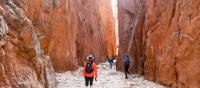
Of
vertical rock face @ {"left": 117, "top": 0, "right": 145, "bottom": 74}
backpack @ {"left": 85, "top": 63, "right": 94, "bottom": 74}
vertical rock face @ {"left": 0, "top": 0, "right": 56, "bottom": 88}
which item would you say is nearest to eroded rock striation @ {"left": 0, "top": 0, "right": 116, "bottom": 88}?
vertical rock face @ {"left": 0, "top": 0, "right": 56, "bottom": 88}

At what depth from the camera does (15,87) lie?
9789 millimetres

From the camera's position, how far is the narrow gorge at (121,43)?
443 inches

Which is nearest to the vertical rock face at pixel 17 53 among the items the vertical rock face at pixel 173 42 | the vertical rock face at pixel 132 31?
the vertical rock face at pixel 173 42

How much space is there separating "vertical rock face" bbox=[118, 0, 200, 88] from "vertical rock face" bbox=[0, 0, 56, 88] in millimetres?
7552

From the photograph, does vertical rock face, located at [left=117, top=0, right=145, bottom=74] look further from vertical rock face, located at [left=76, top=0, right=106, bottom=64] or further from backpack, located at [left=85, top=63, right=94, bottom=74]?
backpack, located at [left=85, top=63, right=94, bottom=74]

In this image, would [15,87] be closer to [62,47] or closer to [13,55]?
[13,55]

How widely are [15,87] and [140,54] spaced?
18086mm

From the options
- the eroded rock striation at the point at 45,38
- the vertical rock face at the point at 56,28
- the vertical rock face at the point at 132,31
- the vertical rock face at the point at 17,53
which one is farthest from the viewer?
the vertical rock face at the point at 132,31

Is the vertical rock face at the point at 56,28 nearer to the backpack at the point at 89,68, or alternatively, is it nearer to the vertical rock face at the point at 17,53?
the backpack at the point at 89,68

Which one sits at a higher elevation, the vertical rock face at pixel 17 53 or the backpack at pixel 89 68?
the vertical rock face at pixel 17 53

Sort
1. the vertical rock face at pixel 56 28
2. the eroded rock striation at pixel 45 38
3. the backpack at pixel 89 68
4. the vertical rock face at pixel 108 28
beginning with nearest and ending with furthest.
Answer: the eroded rock striation at pixel 45 38, the backpack at pixel 89 68, the vertical rock face at pixel 56 28, the vertical rock face at pixel 108 28

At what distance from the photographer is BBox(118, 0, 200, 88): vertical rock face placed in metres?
16.7

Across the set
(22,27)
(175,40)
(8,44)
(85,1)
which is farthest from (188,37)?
(85,1)

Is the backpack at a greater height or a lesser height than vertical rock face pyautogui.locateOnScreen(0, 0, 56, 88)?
lesser
